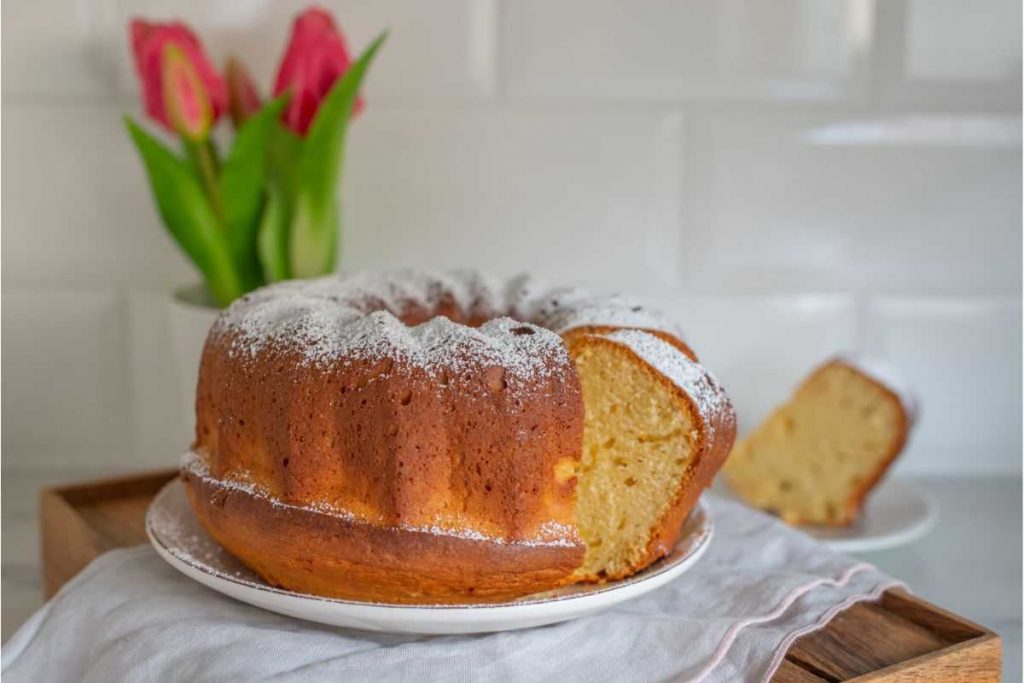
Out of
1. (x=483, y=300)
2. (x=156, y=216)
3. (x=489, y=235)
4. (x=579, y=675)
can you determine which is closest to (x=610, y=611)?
(x=579, y=675)

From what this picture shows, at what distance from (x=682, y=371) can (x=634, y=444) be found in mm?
52

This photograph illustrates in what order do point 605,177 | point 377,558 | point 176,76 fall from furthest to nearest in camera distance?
point 605,177, point 176,76, point 377,558

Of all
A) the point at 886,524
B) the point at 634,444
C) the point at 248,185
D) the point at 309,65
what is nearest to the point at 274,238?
the point at 248,185

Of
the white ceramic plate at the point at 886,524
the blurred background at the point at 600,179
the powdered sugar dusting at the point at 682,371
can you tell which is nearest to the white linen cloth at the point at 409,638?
the powdered sugar dusting at the point at 682,371

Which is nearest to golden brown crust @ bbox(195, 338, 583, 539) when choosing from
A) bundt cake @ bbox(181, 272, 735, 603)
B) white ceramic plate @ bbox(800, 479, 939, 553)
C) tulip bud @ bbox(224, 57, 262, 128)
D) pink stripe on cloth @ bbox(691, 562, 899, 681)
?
bundt cake @ bbox(181, 272, 735, 603)

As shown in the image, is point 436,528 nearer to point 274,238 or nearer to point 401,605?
point 401,605

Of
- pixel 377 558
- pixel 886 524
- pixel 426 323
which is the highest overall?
pixel 426 323

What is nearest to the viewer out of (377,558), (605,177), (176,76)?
(377,558)

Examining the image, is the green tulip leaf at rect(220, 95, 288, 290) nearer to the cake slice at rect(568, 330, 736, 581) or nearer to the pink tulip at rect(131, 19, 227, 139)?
the pink tulip at rect(131, 19, 227, 139)

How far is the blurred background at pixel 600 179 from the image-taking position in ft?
3.70

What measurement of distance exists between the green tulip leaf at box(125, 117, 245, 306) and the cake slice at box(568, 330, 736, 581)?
0.43 meters

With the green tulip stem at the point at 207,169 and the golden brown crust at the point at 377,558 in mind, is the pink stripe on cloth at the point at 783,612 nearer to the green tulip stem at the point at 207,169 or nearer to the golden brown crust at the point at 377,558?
the golden brown crust at the point at 377,558

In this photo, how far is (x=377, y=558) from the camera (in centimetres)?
62

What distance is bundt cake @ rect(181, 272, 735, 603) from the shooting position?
0.62m
